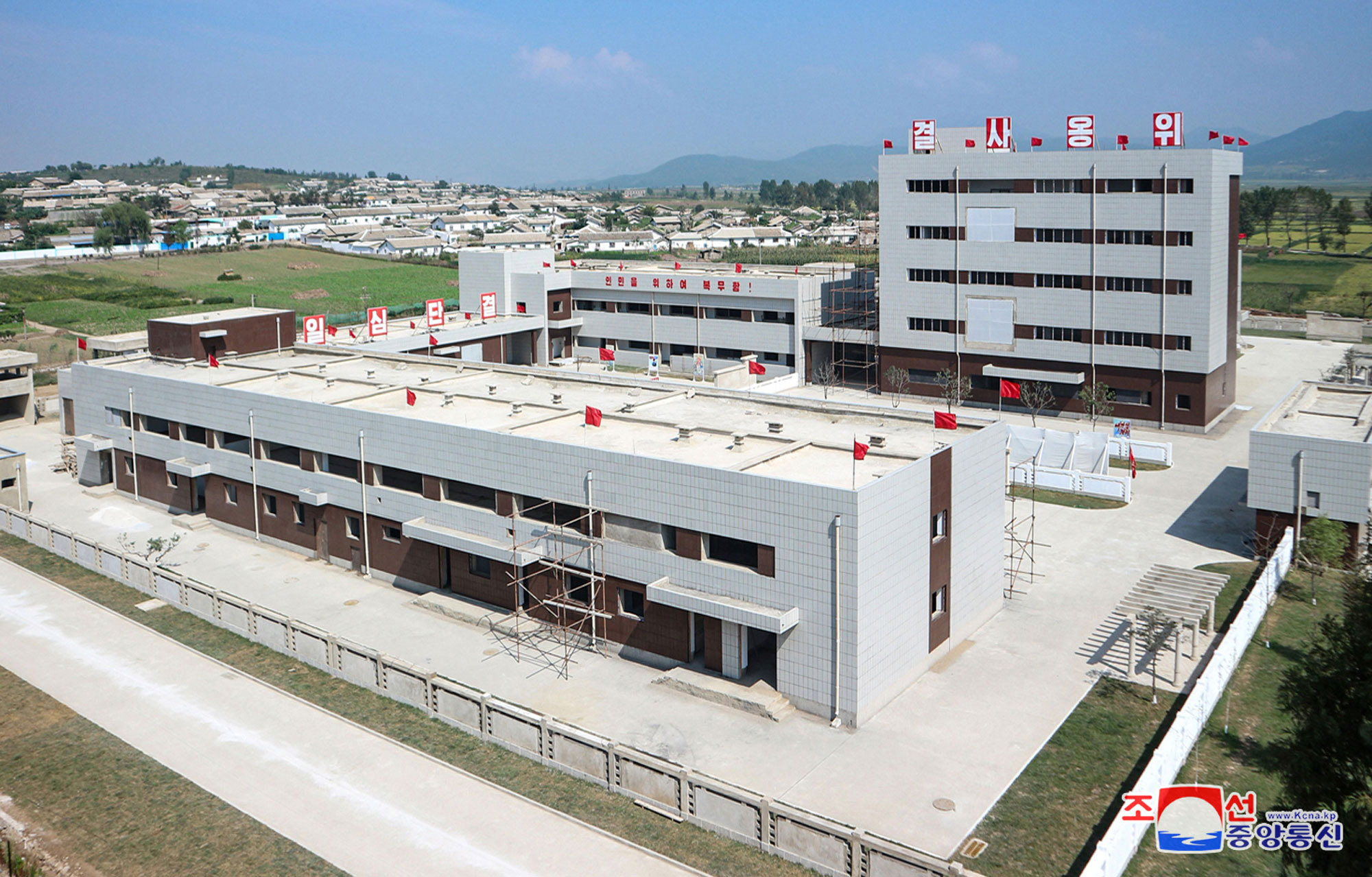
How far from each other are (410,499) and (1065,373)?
34.2 metres

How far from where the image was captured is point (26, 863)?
61.1ft

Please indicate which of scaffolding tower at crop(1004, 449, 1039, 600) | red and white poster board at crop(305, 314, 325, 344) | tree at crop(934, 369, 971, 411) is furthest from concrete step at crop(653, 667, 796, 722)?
red and white poster board at crop(305, 314, 325, 344)

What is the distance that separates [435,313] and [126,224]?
12790cm

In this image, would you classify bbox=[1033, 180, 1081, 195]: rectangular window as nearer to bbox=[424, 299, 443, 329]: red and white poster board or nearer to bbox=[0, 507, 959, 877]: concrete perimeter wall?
bbox=[424, 299, 443, 329]: red and white poster board

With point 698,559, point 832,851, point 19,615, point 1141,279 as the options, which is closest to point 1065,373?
point 1141,279

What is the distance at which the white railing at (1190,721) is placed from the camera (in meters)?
17.1

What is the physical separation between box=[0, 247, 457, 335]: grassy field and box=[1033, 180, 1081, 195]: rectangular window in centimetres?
4770

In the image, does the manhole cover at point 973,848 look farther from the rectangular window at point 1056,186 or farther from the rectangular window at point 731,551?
the rectangular window at point 1056,186

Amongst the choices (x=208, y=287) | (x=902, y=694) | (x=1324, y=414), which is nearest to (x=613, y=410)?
(x=902, y=694)

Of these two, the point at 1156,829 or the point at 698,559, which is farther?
the point at 698,559

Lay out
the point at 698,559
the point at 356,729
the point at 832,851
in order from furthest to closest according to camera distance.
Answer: the point at 698,559 → the point at 356,729 → the point at 832,851

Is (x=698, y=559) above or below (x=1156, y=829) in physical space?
above

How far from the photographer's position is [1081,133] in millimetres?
50844

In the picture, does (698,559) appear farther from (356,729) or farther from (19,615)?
(19,615)
